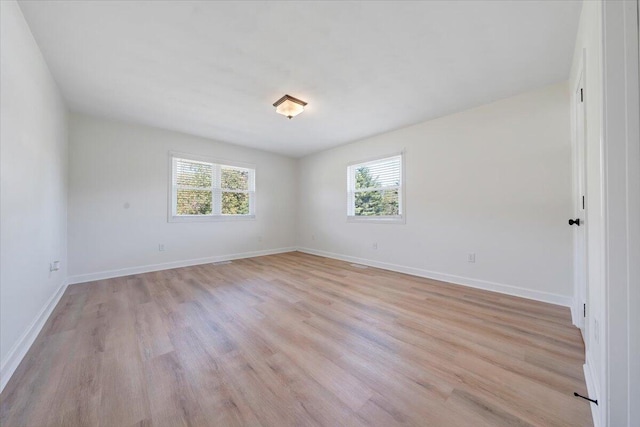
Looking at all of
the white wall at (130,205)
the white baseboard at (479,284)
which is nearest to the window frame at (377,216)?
the white baseboard at (479,284)

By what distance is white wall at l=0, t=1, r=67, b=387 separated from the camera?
1.45 m

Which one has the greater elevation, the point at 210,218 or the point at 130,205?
the point at 130,205

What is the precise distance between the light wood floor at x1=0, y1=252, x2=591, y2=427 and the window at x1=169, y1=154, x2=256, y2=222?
6.52 ft

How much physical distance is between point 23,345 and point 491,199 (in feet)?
15.4

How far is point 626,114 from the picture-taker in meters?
0.93

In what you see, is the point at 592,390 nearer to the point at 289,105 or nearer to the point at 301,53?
the point at 301,53

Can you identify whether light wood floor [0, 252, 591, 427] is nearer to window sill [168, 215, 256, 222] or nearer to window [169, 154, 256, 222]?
window sill [168, 215, 256, 222]

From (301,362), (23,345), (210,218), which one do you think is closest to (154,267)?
(210,218)

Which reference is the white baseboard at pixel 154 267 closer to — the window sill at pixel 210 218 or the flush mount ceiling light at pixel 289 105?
the window sill at pixel 210 218

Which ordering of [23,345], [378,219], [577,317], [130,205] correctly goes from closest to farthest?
1. [23,345]
2. [577,317]
3. [130,205]
4. [378,219]

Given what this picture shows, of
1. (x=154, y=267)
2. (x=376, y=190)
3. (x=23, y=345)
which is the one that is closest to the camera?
(x=23, y=345)

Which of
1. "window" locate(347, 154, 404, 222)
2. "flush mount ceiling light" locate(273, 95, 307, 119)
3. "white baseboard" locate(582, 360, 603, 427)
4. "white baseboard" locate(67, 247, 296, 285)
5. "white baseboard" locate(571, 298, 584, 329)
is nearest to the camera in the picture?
"white baseboard" locate(582, 360, 603, 427)

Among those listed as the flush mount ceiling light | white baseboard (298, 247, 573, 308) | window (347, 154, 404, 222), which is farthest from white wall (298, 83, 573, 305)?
the flush mount ceiling light

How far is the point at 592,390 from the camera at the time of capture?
1.24 m
